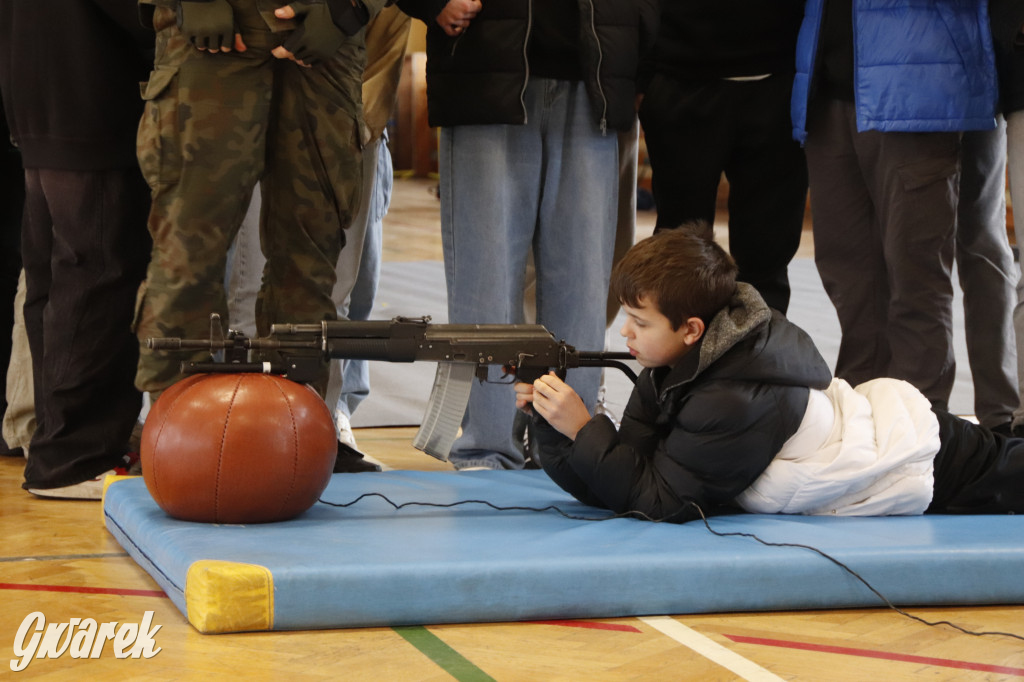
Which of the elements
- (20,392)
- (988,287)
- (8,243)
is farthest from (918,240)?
(8,243)

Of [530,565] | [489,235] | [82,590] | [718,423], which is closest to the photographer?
[530,565]

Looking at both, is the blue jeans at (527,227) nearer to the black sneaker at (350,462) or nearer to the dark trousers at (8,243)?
the black sneaker at (350,462)

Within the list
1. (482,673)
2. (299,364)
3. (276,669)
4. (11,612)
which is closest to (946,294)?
(299,364)

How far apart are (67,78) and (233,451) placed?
1220 millimetres

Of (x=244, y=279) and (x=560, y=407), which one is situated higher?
(x=244, y=279)

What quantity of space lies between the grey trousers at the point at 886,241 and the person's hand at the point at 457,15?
3.49 feet

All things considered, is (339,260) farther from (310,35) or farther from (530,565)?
(530,565)

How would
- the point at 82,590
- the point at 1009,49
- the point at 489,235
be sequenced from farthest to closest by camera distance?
the point at 489,235
the point at 1009,49
the point at 82,590

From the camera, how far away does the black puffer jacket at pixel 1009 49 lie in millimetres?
3238

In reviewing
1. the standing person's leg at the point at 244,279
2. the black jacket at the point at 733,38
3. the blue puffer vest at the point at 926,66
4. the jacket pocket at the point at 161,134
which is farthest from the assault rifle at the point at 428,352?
the black jacket at the point at 733,38

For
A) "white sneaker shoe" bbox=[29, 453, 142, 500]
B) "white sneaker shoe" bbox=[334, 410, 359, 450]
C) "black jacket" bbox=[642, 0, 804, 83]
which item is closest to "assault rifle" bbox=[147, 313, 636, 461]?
"white sneaker shoe" bbox=[29, 453, 142, 500]

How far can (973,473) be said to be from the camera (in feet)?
9.37

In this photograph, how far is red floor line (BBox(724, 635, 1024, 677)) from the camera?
2.04m

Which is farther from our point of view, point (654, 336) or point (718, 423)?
Answer: point (654, 336)
